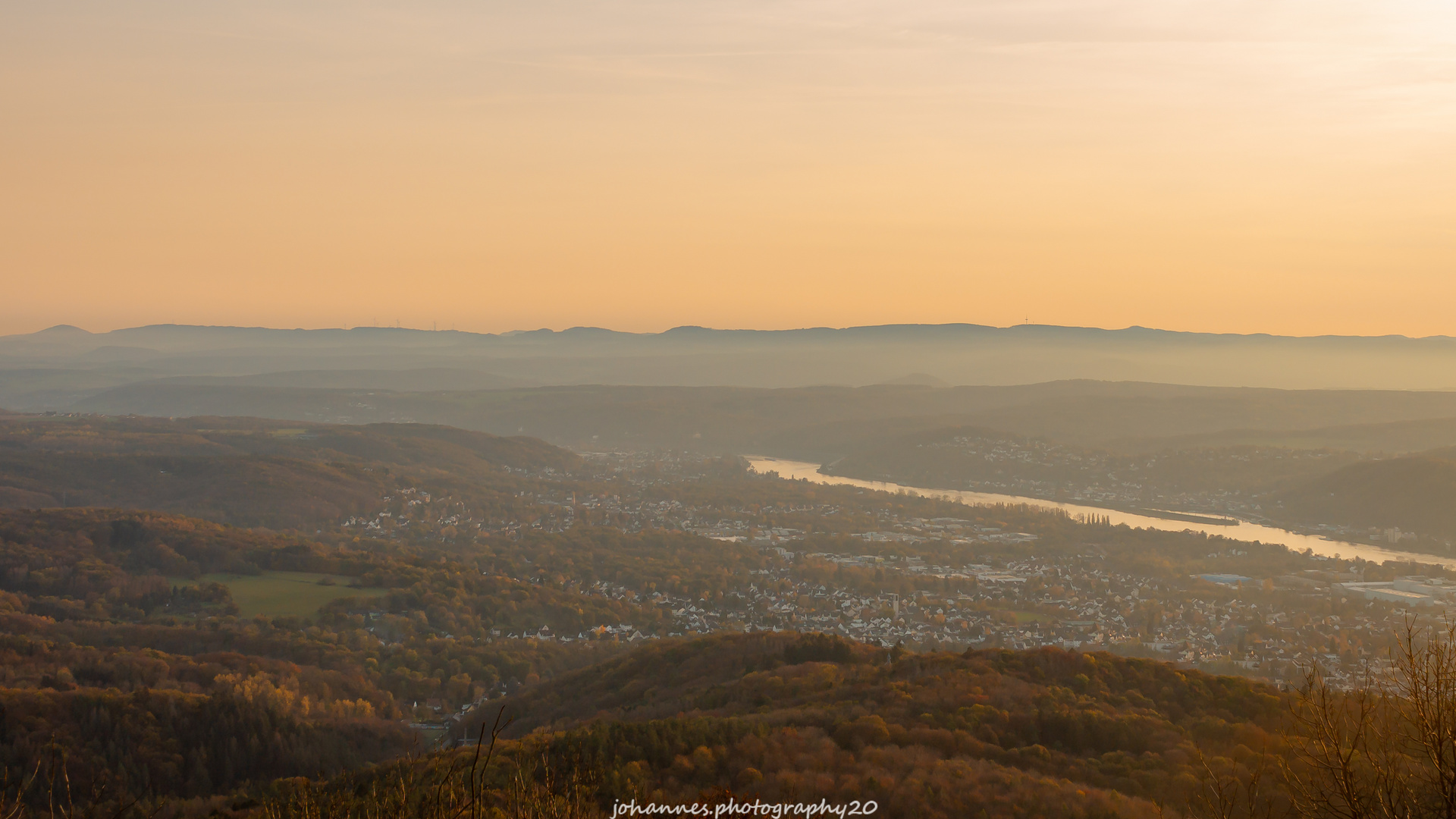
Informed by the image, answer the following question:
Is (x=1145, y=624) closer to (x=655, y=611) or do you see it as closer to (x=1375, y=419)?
(x=655, y=611)

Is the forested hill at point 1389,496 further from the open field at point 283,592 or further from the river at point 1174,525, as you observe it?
the open field at point 283,592

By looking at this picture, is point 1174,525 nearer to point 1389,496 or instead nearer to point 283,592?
point 1389,496

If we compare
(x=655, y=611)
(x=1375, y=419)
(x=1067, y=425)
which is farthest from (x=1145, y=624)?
(x=1375, y=419)

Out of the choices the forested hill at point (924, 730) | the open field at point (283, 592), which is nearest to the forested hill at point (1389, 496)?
the forested hill at point (924, 730)

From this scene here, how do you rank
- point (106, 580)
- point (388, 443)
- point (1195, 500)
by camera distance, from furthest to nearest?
point (388, 443), point (1195, 500), point (106, 580)

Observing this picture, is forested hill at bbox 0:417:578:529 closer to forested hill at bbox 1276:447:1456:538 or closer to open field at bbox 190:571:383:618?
open field at bbox 190:571:383:618

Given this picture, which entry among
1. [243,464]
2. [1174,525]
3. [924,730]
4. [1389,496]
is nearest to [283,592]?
[243,464]
